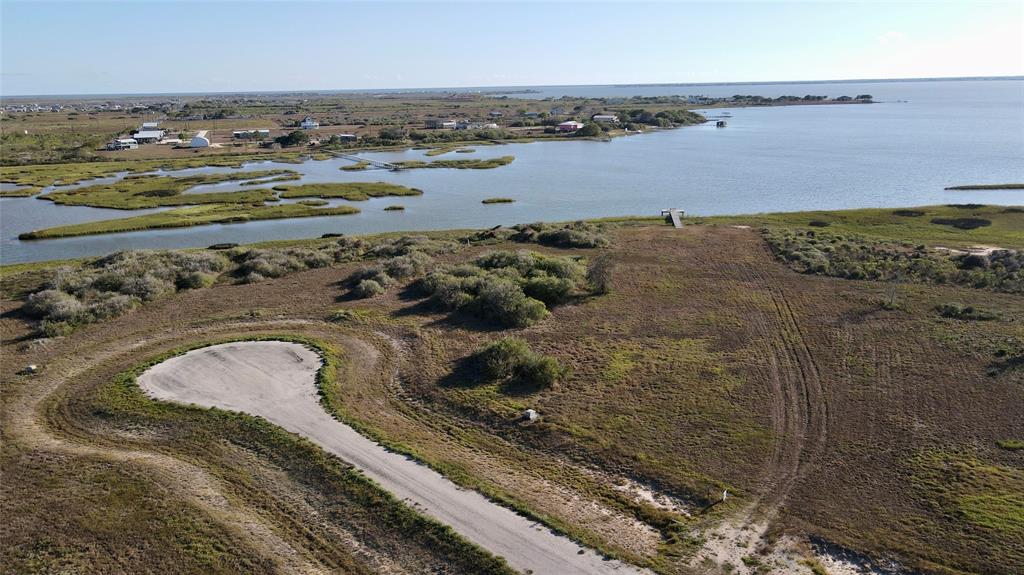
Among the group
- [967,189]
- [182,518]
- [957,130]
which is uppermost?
[957,130]

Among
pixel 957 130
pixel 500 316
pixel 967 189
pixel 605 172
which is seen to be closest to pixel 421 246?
pixel 500 316

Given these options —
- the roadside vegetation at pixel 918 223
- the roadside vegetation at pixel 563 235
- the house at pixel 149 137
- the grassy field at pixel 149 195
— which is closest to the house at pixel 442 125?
the house at pixel 149 137

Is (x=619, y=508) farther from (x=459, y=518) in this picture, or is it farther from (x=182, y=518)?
(x=182, y=518)

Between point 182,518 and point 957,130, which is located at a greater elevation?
point 957,130

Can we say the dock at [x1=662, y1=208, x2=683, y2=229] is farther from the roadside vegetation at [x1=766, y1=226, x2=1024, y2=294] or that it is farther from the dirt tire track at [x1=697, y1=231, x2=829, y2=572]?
the dirt tire track at [x1=697, y1=231, x2=829, y2=572]

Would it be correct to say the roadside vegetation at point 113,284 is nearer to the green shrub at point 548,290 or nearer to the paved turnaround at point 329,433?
the paved turnaround at point 329,433

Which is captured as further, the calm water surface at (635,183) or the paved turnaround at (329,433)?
the calm water surface at (635,183)
